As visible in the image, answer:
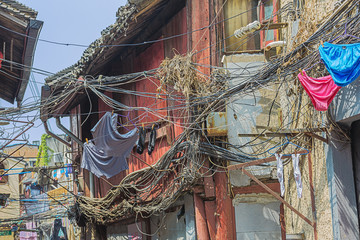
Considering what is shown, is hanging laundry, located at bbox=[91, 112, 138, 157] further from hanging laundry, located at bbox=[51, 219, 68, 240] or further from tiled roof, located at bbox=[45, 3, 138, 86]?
hanging laundry, located at bbox=[51, 219, 68, 240]

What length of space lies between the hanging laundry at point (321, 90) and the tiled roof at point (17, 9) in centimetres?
841

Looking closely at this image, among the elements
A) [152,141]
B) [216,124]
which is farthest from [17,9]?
[216,124]

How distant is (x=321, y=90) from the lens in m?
7.30

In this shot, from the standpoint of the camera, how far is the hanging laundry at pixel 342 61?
21.0 feet

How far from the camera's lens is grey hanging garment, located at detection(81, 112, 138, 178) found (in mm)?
13836

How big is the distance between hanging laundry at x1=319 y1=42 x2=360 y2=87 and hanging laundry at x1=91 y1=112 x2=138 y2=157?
7.54 m

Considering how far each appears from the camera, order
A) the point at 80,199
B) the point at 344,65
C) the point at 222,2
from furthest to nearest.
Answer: the point at 80,199, the point at 222,2, the point at 344,65

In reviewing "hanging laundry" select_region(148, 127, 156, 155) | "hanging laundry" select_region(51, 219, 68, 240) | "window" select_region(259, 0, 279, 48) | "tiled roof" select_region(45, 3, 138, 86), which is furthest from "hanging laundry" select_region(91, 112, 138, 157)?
"hanging laundry" select_region(51, 219, 68, 240)

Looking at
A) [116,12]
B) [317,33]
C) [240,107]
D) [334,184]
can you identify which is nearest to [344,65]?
[317,33]

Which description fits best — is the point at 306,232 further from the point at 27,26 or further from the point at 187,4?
the point at 27,26

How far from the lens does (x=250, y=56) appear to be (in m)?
12.1

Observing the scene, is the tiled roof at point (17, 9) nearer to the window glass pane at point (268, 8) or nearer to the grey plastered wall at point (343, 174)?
the window glass pane at point (268, 8)

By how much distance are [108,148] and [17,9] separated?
4227mm

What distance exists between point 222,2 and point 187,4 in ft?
2.81
